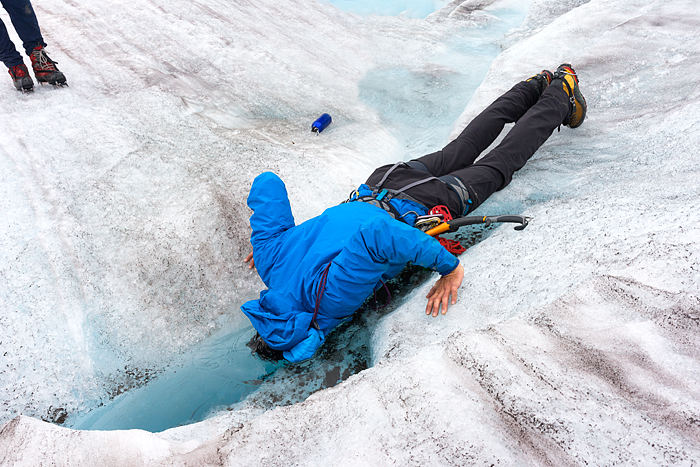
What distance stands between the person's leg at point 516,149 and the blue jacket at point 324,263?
870 millimetres

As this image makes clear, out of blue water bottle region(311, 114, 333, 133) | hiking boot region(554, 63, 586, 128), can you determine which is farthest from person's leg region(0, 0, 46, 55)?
hiking boot region(554, 63, 586, 128)

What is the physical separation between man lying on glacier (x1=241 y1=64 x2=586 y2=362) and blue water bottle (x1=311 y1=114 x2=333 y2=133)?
58.7 inches

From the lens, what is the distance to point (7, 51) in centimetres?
339

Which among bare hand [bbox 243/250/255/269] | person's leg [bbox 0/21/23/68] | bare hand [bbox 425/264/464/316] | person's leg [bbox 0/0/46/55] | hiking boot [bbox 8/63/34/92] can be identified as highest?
person's leg [bbox 0/0/46/55]

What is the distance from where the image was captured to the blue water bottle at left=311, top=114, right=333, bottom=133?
13.5ft

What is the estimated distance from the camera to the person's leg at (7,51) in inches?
131

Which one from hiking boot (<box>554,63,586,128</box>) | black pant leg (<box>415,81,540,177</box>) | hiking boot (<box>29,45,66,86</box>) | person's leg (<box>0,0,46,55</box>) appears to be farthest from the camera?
hiking boot (<box>29,45,66,86</box>)

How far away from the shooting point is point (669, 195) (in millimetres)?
2148

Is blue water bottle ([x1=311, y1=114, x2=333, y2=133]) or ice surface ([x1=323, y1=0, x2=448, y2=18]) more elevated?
ice surface ([x1=323, y1=0, x2=448, y2=18])

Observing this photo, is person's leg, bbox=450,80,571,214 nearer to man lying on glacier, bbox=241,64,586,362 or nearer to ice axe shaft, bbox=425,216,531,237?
man lying on glacier, bbox=241,64,586,362

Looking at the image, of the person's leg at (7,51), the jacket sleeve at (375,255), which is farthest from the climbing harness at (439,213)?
the person's leg at (7,51)

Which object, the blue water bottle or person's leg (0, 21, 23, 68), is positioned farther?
the blue water bottle

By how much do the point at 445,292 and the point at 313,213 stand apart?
57.0 inches

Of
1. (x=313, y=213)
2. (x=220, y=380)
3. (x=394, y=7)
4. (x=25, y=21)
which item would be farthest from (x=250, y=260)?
(x=394, y=7)
